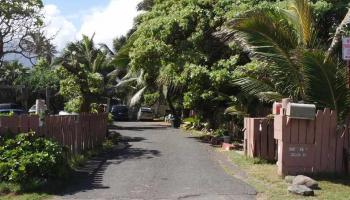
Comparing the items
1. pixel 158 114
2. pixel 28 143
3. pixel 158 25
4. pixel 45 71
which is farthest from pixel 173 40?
pixel 158 114

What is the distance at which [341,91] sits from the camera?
39.5ft

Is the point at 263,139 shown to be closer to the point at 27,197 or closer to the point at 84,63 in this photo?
the point at 27,197

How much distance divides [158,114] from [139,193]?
43.1m

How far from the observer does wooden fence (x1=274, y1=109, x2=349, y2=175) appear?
11531 mm

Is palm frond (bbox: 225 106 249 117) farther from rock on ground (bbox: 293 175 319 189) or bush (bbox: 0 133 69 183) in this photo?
bush (bbox: 0 133 69 183)

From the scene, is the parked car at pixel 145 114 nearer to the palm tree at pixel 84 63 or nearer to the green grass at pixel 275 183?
the palm tree at pixel 84 63

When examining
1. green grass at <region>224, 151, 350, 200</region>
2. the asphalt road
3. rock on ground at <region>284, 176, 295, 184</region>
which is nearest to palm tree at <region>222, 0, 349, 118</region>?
green grass at <region>224, 151, 350, 200</region>

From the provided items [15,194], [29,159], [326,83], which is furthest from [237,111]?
[15,194]

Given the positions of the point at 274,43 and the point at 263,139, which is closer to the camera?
the point at 274,43

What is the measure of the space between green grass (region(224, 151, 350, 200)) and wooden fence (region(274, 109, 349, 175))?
336mm

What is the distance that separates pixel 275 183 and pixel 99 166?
14.9 ft

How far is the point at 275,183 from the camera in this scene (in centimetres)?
1086

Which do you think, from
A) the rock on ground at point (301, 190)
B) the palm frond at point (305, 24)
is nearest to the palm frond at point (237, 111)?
the palm frond at point (305, 24)

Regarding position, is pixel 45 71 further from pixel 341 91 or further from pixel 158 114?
pixel 341 91
